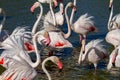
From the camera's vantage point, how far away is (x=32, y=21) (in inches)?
612

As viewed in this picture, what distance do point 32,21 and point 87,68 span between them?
199 inches

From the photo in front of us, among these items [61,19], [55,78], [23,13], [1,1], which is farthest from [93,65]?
[1,1]

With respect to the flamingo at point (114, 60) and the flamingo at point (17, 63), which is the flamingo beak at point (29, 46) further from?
the flamingo at point (114, 60)

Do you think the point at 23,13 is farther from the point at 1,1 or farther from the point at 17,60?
the point at 17,60

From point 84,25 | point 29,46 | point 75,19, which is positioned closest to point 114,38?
point 84,25

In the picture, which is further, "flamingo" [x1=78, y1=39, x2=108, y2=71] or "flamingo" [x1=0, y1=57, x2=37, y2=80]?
"flamingo" [x1=78, y1=39, x2=108, y2=71]

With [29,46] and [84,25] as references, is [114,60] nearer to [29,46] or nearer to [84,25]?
[29,46]

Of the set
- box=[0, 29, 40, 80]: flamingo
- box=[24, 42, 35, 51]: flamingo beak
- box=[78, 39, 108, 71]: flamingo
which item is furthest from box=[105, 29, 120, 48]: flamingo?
box=[0, 29, 40, 80]: flamingo

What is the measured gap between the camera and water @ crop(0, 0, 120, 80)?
10.3 m

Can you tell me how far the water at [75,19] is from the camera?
1034 centimetres

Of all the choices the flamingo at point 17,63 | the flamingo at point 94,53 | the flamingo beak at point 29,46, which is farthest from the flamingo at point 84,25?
the flamingo at point 17,63

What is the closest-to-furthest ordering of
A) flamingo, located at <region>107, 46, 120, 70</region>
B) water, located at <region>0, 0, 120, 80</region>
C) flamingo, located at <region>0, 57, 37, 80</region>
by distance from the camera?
flamingo, located at <region>0, 57, 37, 80</region>, flamingo, located at <region>107, 46, 120, 70</region>, water, located at <region>0, 0, 120, 80</region>

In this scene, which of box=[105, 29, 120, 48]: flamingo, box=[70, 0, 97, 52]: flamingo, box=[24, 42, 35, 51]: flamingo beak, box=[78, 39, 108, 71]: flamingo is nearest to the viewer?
→ box=[78, 39, 108, 71]: flamingo

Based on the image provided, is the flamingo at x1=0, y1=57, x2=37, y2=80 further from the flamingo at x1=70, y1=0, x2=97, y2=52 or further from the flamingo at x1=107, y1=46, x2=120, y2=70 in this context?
the flamingo at x1=70, y1=0, x2=97, y2=52
